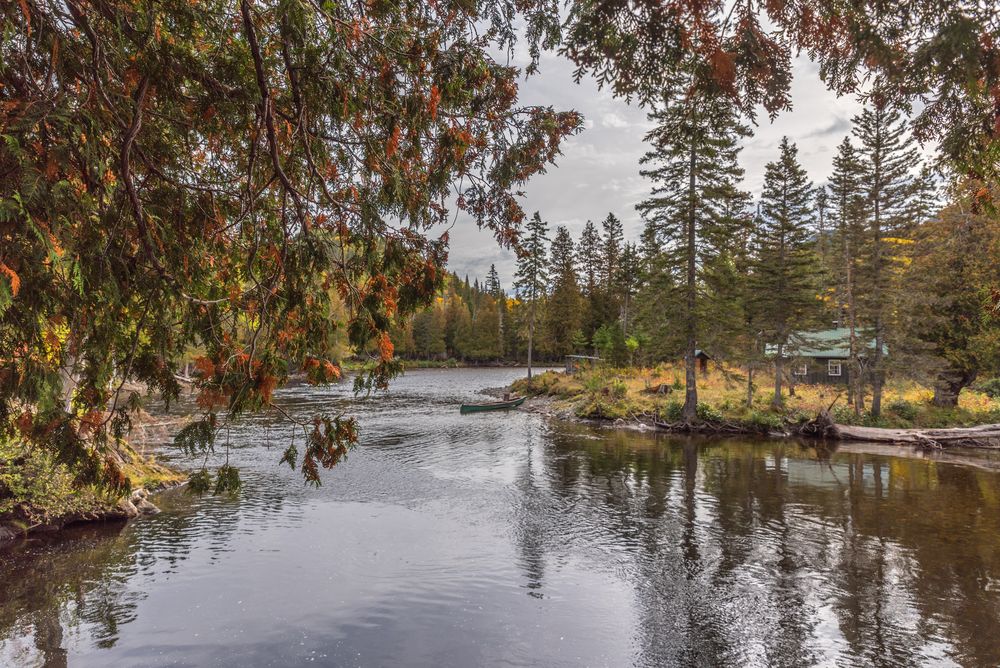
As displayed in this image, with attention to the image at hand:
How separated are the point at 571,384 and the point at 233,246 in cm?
3473

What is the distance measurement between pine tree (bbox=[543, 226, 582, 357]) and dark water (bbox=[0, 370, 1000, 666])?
1978 inches

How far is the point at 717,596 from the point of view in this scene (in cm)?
865

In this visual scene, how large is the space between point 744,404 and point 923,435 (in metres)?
7.08

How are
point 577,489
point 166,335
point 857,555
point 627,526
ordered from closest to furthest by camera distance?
point 166,335, point 857,555, point 627,526, point 577,489

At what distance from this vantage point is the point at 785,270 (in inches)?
1073

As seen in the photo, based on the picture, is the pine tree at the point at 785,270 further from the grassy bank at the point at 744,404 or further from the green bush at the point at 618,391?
the green bush at the point at 618,391

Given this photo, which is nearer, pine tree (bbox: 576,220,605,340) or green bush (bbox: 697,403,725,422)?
green bush (bbox: 697,403,725,422)

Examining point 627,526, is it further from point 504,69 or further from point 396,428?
point 396,428

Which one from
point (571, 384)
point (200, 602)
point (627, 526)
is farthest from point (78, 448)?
point (571, 384)

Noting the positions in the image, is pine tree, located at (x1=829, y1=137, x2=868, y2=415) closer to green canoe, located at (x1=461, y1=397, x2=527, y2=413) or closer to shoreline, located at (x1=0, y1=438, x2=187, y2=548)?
green canoe, located at (x1=461, y1=397, x2=527, y2=413)

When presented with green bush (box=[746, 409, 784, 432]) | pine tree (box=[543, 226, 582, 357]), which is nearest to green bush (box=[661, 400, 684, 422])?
green bush (box=[746, 409, 784, 432])

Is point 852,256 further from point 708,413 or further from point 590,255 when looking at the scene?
point 590,255

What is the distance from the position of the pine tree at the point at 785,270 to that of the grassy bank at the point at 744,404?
1.86 meters

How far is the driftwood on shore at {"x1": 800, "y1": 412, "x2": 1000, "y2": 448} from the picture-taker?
21.4m
